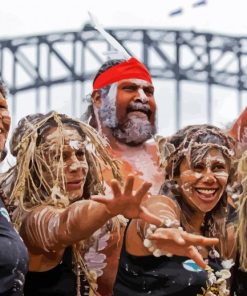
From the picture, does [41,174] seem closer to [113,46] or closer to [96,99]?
[96,99]

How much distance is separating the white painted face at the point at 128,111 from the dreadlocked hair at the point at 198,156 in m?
0.09

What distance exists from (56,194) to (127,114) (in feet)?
1.05

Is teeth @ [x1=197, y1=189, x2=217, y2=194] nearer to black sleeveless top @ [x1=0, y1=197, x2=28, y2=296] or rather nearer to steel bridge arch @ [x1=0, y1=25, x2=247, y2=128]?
steel bridge arch @ [x1=0, y1=25, x2=247, y2=128]

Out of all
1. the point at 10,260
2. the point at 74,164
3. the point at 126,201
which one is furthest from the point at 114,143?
the point at 10,260

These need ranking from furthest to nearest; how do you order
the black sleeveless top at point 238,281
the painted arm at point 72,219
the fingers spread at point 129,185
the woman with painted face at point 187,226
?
the black sleeveless top at point 238,281
the woman with painted face at point 187,226
the painted arm at point 72,219
the fingers spread at point 129,185

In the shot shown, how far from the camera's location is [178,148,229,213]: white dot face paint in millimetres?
2061

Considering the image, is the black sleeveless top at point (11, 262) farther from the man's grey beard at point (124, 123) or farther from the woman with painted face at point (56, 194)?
the man's grey beard at point (124, 123)

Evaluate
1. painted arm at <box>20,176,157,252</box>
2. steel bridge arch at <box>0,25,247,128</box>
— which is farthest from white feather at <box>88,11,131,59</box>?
painted arm at <box>20,176,157,252</box>

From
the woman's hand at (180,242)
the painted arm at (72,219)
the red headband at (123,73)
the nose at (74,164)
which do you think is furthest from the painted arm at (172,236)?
the red headband at (123,73)

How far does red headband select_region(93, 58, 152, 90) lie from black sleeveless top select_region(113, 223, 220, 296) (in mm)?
480

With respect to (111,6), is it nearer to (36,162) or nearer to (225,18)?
(225,18)

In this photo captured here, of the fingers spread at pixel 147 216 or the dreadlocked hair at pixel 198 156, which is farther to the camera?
the dreadlocked hair at pixel 198 156

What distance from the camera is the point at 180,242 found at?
1.80 metres

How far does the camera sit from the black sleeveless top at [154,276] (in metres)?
1.99
